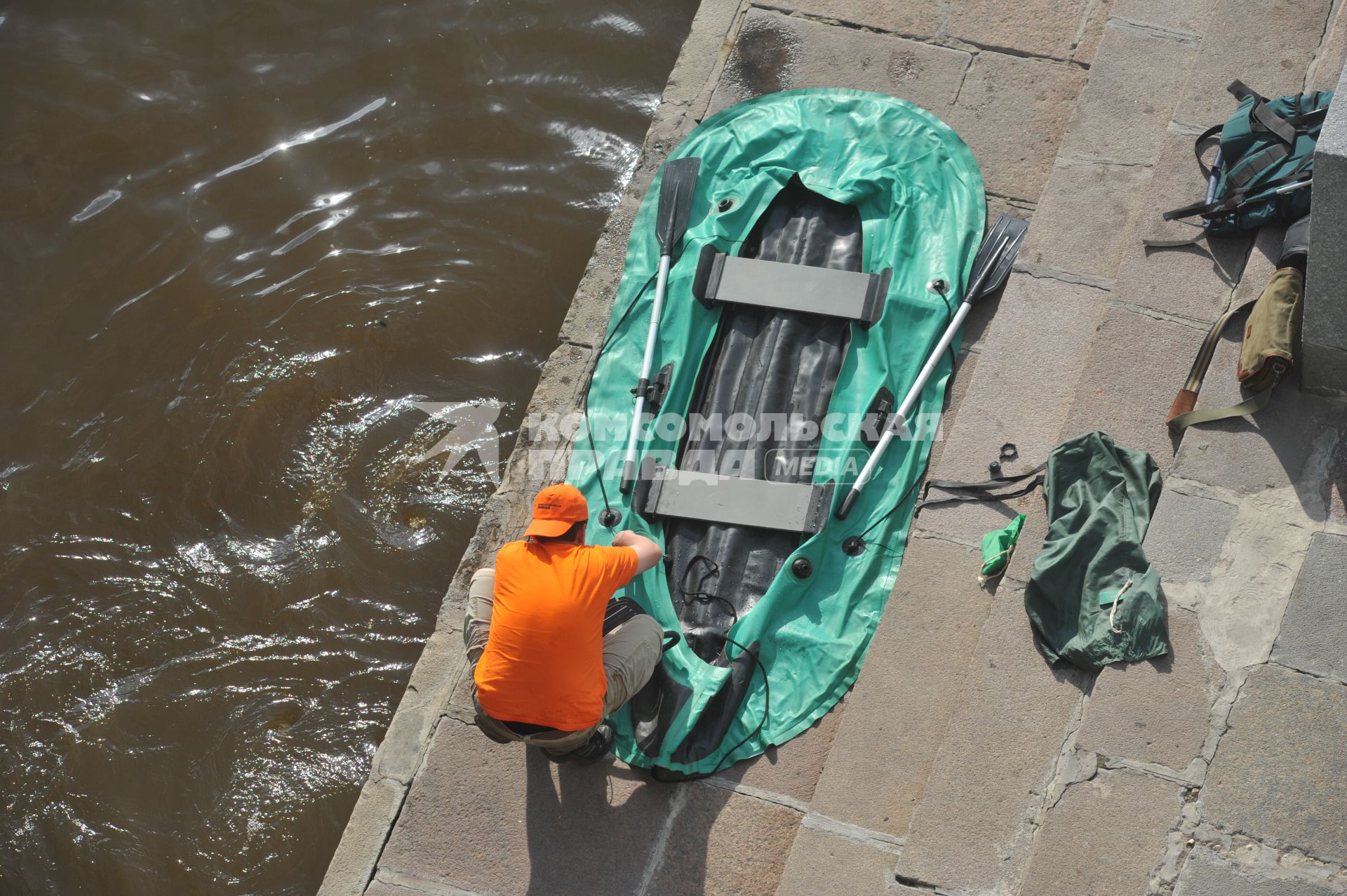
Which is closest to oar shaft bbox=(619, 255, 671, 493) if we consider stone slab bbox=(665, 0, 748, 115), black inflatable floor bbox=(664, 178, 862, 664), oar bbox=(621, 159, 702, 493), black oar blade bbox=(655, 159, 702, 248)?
oar bbox=(621, 159, 702, 493)

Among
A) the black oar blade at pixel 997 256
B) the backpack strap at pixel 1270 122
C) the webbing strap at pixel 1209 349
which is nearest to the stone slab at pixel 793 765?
the webbing strap at pixel 1209 349

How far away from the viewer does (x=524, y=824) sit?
4.35 m

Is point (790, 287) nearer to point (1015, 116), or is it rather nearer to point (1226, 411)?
point (1015, 116)

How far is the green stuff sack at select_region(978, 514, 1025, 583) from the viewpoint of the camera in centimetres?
426

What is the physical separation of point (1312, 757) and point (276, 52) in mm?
6879

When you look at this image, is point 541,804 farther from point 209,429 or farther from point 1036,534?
point 209,429

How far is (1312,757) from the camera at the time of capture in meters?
3.49

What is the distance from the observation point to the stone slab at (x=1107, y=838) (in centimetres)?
351

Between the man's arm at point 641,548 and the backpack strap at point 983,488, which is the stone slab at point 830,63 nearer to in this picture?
the backpack strap at point 983,488

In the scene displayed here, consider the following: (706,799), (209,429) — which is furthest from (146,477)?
(706,799)

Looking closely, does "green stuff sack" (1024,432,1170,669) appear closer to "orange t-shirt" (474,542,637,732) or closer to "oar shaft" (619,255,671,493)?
"orange t-shirt" (474,542,637,732)

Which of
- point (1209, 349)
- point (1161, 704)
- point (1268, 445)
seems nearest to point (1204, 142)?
Result: point (1209, 349)

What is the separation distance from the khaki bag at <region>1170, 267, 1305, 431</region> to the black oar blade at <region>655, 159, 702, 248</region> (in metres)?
2.38

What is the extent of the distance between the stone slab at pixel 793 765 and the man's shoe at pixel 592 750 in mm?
457
